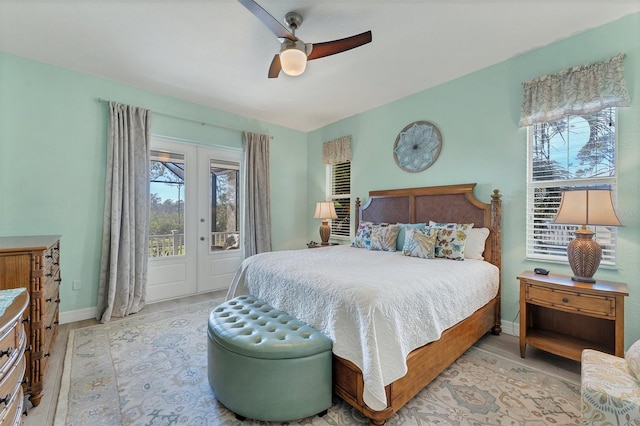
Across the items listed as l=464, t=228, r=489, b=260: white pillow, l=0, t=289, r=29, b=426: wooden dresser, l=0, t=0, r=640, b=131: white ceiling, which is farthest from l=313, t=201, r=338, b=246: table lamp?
l=0, t=289, r=29, b=426: wooden dresser

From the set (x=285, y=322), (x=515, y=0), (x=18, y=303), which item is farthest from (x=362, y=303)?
(x=515, y=0)

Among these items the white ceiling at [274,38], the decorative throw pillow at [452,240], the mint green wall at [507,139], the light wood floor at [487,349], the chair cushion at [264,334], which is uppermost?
the white ceiling at [274,38]

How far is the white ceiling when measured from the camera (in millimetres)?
2150

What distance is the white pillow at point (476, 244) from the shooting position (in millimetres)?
2879

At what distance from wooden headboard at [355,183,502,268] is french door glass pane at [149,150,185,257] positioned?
273 cm

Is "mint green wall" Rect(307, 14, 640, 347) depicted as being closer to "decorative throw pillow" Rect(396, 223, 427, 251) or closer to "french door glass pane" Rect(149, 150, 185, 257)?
"decorative throw pillow" Rect(396, 223, 427, 251)

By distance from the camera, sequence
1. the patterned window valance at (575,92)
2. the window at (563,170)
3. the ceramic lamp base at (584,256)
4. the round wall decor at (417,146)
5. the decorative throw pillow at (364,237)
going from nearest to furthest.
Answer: the ceramic lamp base at (584,256) < the patterned window valance at (575,92) < the window at (563,170) < the round wall decor at (417,146) < the decorative throw pillow at (364,237)

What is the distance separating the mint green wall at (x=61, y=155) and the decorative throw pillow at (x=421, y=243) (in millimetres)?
3514

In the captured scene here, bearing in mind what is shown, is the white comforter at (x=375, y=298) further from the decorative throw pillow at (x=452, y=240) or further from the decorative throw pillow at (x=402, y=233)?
the decorative throw pillow at (x=402, y=233)

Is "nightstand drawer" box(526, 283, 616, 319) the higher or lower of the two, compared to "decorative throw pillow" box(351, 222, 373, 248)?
lower

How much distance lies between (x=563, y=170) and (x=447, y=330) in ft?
6.33

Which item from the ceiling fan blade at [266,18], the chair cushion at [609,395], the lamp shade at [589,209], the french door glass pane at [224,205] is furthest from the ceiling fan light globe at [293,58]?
the french door glass pane at [224,205]

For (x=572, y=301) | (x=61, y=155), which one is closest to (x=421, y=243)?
(x=572, y=301)

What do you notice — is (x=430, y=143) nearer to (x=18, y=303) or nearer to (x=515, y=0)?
(x=515, y=0)
